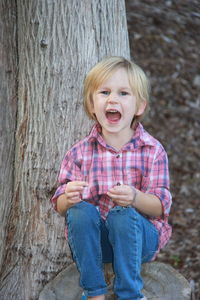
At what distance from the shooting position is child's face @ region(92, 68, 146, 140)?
109 inches

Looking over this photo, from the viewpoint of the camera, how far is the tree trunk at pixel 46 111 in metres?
3.20

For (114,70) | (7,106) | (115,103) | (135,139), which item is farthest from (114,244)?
(7,106)

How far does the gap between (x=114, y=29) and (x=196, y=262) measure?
7.97 ft

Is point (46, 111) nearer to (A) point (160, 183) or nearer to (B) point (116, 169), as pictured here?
(B) point (116, 169)

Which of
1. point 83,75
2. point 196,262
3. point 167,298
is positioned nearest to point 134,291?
point 167,298

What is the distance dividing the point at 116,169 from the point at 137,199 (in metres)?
0.26

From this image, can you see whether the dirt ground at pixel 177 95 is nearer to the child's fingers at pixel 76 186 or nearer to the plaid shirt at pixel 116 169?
the plaid shirt at pixel 116 169

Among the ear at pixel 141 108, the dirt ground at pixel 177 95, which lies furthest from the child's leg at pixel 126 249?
the dirt ground at pixel 177 95

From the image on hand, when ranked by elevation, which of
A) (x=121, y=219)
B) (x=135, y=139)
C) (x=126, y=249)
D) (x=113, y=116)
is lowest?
(x=126, y=249)

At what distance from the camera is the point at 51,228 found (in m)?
3.24

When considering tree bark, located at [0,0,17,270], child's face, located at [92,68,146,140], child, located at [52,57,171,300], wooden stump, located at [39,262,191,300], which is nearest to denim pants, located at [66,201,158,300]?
child, located at [52,57,171,300]

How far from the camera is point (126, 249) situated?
259cm

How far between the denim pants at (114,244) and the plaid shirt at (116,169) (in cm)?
16

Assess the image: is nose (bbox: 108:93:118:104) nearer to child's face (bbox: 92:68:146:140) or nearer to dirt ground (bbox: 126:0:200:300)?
child's face (bbox: 92:68:146:140)
